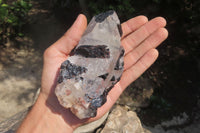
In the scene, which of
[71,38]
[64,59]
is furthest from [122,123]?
[71,38]

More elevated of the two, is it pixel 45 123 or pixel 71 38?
pixel 71 38

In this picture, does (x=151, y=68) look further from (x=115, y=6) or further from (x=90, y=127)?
(x=90, y=127)

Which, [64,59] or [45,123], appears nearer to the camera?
[45,123]

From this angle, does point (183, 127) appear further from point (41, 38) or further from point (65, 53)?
point (41, 38)

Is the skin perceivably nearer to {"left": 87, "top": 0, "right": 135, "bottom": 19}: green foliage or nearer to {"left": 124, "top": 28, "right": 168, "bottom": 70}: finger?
{"left": 124, "top": 28, "right": 168, "bottom": 70}: finger

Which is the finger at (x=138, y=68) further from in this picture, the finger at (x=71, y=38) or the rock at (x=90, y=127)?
the finger at (x=71, y=38)

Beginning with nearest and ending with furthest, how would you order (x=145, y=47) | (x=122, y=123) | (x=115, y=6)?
(x=145, y=47) → (x=122, y=123) → (x=115, y=6)
